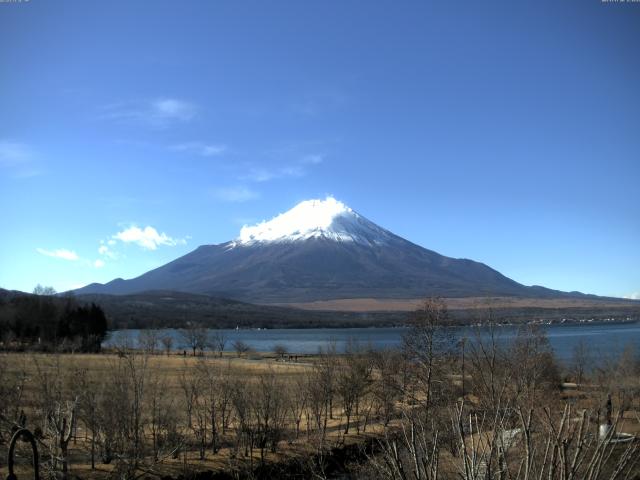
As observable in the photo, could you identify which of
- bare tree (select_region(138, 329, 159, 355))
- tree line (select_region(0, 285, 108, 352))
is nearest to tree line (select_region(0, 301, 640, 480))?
bare tree (select_region(138, 329, 159, 355))

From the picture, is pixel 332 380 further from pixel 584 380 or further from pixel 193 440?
pixel 584 380

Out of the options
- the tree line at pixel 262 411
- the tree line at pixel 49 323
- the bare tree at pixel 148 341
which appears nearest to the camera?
the tree line at pixel 262 411

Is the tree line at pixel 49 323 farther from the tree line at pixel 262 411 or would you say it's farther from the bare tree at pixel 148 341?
the tree line at pixel 262 411

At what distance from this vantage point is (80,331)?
3989 inches

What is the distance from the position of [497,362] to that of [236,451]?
16.6 metres

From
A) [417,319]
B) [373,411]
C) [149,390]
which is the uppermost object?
[417,319]

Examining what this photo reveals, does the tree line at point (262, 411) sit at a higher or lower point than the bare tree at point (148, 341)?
lower

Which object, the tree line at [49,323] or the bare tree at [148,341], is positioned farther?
the tree line at [49,323]

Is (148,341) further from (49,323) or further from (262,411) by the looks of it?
(49,323)

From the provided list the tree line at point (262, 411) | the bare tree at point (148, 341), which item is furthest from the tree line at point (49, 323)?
the tree line at point (262, 411)

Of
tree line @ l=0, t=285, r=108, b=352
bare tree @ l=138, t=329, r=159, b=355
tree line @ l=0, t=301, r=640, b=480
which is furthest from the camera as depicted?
tree line @ l=0, t=285, r=108, b=352

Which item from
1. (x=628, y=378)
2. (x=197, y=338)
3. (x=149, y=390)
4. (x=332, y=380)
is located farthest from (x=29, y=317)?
(x=628, y=378)

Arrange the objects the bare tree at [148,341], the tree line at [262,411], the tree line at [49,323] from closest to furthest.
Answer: the tree line at [262,411]
the bare tree at [148,341]
the tree line at [49,323]

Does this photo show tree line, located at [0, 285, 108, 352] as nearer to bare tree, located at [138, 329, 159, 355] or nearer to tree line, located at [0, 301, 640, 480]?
bare tree, located at [138, 329, 159, 355]
